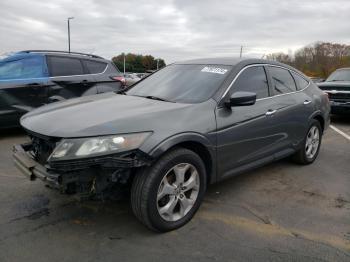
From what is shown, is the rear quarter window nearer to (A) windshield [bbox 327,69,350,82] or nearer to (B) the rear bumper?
(B) the rear bumper

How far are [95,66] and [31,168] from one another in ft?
16.7

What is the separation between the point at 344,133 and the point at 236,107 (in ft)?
18.2

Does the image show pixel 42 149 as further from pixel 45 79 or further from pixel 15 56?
pixel 15 56

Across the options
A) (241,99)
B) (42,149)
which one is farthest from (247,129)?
(42,149)

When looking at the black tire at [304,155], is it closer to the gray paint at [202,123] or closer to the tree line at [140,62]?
the gray paint at [202,123]

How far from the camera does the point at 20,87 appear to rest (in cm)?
680

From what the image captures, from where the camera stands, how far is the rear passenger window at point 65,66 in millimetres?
7324

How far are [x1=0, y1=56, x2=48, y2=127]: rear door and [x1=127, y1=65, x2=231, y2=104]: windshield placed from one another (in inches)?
121

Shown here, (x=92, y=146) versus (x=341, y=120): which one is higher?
(x=92, y=146)

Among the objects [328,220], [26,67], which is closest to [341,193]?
[328,220]

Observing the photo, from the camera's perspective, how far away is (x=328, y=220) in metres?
3.68

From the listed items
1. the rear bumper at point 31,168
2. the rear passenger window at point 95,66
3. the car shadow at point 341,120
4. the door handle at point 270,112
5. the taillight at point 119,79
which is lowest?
the car shadow at point 341,120

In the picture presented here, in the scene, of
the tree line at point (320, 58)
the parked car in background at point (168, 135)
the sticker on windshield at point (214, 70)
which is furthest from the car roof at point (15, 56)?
the tree line at point (320, 58)

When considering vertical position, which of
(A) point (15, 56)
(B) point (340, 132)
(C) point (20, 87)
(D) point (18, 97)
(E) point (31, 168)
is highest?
(A) point (15, 56)
